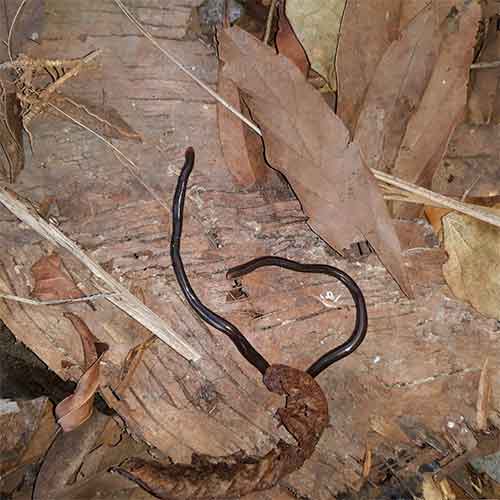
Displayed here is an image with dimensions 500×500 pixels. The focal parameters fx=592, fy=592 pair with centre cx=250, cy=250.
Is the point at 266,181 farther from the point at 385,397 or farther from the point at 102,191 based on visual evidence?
the point at 385,397

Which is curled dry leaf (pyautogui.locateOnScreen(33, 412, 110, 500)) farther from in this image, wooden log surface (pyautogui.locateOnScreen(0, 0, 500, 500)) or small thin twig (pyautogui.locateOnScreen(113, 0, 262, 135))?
small thin twig (pyautogui.locateOnScreen(113, 0, 262, 135))

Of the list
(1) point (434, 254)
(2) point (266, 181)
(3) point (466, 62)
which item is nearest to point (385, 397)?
(1) point (434, 254)

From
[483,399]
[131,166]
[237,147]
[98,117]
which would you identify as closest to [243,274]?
[237,147]

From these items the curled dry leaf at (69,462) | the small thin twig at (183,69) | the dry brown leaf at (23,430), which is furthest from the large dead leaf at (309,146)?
the dry brown leaf at (23,430)

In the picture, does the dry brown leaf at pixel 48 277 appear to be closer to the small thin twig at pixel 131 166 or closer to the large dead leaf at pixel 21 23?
the small thin twig at pixel 131 166

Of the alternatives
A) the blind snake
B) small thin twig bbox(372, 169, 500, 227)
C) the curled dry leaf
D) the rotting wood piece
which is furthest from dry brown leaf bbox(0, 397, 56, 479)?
small thin twig bbox(372, 169, 500, 227)

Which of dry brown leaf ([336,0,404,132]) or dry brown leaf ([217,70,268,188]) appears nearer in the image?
dry brown leaf ([336,0,404,132])
